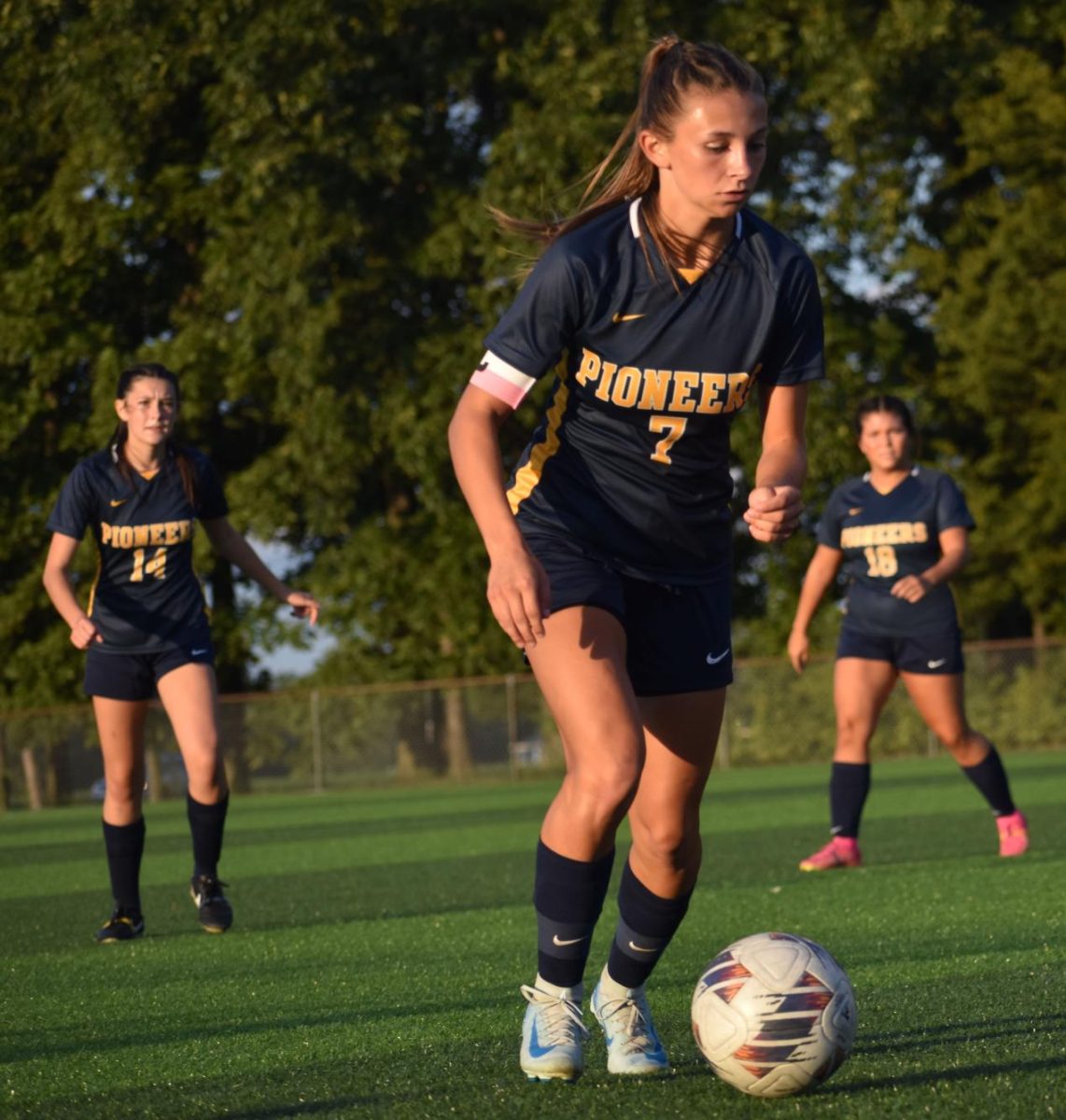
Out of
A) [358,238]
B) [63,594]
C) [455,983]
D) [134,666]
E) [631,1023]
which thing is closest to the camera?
[631,1023]

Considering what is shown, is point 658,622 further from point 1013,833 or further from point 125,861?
Result: point 1013,833

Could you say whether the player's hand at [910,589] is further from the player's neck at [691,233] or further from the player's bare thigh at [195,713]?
the player's neck at [691,233]

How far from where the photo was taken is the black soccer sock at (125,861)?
8.02 metres

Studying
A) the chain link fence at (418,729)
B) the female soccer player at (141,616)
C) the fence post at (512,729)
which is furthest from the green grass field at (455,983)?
the fence post at (512,729)

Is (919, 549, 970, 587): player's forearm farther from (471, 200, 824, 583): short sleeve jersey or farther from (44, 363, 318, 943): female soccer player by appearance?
(471, 200, 824, 583): short sleeve jersey

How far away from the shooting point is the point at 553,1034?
4.22 meters

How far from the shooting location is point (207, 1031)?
5336 millimetres

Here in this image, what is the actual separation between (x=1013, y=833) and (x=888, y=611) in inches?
58.2

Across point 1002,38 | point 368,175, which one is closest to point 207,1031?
point 368,175

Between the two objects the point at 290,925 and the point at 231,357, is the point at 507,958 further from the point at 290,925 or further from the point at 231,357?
the point at 231,357

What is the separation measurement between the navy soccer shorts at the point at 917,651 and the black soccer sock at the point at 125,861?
3830 mm

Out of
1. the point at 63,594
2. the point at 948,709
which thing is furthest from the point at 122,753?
the point at 948,709

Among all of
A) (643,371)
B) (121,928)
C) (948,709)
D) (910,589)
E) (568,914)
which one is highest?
(643,371)

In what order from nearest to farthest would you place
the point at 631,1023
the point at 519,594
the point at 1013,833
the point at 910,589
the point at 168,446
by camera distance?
the point at 519,594 < the point at 631,1023 < the point at 168,446 < the point at 910,589 < the point at 1013,833
